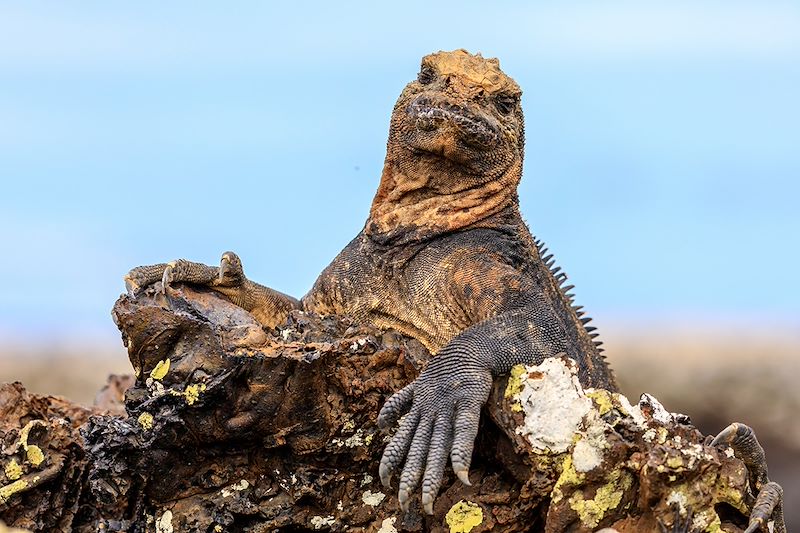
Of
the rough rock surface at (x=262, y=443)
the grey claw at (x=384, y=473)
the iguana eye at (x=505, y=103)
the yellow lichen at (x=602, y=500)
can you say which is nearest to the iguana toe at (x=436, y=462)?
the grey claw at (x=384, y=473)

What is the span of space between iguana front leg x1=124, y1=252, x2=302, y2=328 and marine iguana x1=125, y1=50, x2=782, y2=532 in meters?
0.01

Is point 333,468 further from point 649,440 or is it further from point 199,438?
point 649,440

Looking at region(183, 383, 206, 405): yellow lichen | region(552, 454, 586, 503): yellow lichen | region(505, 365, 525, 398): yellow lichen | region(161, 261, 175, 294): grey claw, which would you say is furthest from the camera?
region(161, 261, 175, 294): grey claw

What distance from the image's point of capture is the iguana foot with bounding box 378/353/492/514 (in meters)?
8.03

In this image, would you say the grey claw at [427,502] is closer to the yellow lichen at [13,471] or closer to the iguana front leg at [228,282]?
the iguana front leg at [228,282]

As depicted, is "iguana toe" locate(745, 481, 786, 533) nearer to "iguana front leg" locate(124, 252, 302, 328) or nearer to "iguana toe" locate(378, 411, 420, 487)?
"iguana toe" locate(378, 411, 420, 487)

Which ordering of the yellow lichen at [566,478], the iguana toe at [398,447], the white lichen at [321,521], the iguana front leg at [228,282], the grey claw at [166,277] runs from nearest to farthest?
the yellow lichen at [566,478] < the iguana toe at [398,447] < the white lichen at [321,521] < the grey claw at [166,277] < the iguana front leg at [228,282]

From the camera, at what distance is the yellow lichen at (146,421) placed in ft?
28.3

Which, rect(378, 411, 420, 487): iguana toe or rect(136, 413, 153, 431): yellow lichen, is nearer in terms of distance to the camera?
rect(378, 411, 420, 487): iguana toe

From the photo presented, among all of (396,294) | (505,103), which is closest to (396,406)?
(396,294)

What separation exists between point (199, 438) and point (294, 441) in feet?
2.03

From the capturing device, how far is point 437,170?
10.1 m

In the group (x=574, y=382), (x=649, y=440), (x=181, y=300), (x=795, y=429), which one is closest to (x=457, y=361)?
(x=574, y=382)

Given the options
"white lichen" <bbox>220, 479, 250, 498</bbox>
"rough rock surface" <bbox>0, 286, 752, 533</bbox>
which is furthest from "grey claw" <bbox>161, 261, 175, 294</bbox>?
"white lichen" <bbox>220, 479, 250, 498</bbox>
